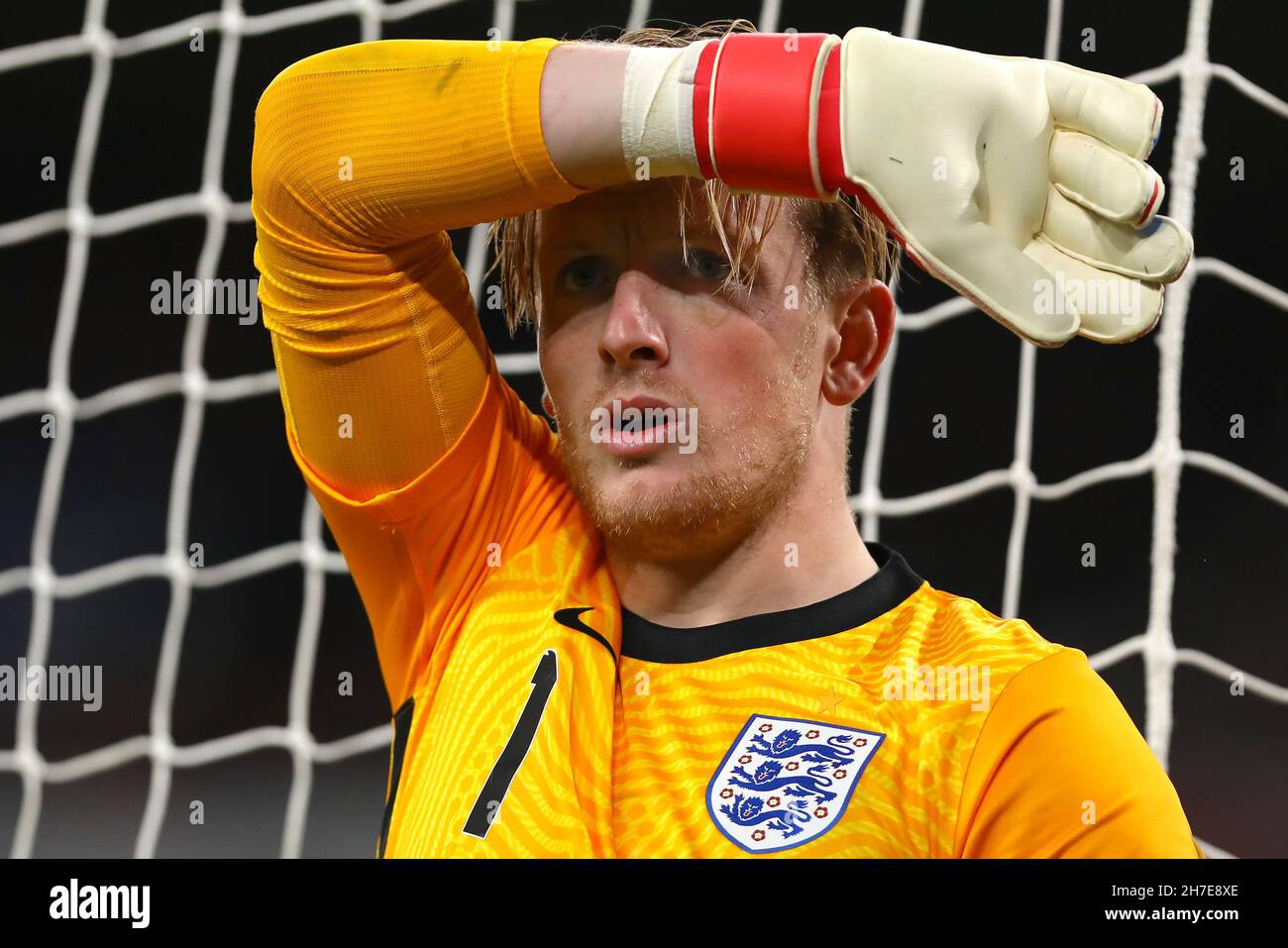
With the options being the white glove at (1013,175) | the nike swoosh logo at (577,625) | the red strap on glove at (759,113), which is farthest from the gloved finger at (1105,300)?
the nike swoosh logo at (577,625)

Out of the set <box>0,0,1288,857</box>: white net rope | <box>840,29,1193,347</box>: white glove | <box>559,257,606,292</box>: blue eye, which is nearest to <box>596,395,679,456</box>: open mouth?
<box>559,257,606,292</box>: blue eye

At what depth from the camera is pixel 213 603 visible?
2.31 m

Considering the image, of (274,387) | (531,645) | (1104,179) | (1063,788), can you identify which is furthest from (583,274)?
(274,387)

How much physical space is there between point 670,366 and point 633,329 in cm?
4

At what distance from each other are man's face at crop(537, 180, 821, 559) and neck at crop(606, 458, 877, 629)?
0.02 metres

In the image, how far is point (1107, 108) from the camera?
3.05 ft

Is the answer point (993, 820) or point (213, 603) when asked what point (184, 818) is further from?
point (993, 820)

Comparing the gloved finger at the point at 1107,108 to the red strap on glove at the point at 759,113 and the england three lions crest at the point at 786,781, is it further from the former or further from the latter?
the england three lions crest at the point at 786,781

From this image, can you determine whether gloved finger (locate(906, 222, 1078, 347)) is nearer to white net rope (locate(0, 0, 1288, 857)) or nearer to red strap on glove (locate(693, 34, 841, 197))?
red strap on glove (locate(693, 34, 841, 197))

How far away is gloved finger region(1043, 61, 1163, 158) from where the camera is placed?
0.92 metres

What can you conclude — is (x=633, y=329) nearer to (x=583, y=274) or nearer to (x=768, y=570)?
(x=583, y=274)

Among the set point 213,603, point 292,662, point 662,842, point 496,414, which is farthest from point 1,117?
point 662,842

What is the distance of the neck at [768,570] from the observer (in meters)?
1.10

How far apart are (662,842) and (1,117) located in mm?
1846
